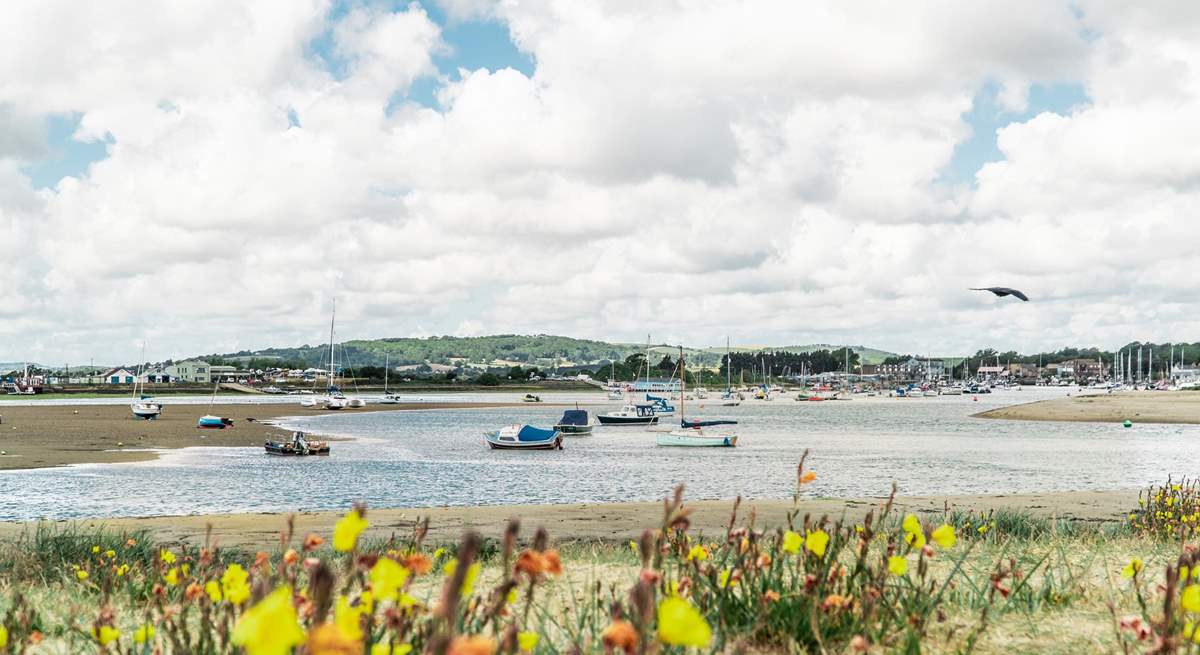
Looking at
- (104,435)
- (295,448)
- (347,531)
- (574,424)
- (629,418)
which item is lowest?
(104,435)

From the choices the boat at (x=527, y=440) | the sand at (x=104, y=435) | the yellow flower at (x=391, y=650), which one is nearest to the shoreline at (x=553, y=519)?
the yellow flower at (x=391, y=650)

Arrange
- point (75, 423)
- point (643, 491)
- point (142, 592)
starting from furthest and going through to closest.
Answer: point (75, 423)
point (643, 491)
point (142, 592)

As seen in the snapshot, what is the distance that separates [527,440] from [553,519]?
3928 centimetres

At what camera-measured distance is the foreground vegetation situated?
197 cm

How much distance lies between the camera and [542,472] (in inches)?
1790

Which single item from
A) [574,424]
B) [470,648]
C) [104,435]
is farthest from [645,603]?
[574,424]

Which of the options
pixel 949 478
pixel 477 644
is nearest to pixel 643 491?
pixel 949 478

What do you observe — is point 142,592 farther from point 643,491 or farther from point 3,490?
point 3,490

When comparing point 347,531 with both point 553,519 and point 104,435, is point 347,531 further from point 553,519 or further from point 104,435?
point 104,435

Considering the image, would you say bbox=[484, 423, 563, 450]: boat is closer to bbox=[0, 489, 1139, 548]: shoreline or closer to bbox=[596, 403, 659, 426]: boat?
bbox=[596, 403, 659, 426]: boat

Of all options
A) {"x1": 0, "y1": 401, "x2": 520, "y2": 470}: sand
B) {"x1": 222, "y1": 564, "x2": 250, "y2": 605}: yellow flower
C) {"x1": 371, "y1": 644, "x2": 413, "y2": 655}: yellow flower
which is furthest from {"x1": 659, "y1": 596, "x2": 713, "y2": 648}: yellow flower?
{"x1": 0, "y1": 401, "x2": 520, "y2": 470}: sand

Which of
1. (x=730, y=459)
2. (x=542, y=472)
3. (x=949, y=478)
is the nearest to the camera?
(x=949, y=478)

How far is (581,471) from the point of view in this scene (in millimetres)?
46219

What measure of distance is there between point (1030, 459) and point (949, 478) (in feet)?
43.8
